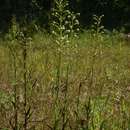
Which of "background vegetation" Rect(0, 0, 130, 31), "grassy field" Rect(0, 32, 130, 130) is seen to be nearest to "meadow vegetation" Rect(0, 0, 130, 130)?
"grassy field" Rect(0, 32, 130, 130)

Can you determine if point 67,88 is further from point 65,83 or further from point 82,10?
point 82,10

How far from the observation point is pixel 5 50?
953 cm

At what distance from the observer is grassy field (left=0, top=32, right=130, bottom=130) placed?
406cm

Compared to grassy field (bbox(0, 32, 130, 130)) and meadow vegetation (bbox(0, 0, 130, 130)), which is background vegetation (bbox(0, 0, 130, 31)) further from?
grassy field (bbox(0, 32, 130, 130))

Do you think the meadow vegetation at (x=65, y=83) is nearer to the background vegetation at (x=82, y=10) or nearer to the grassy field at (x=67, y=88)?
the grassy field at (x=67, y=88)

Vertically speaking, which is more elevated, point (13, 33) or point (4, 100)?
point (13, 33)

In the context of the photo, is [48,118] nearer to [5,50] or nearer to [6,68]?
[6,68]

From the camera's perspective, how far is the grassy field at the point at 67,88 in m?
4.06

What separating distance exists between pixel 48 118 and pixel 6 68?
328 centimetres

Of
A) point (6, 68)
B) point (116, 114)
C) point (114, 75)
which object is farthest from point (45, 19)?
point (116, 114)

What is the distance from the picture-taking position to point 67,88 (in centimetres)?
514

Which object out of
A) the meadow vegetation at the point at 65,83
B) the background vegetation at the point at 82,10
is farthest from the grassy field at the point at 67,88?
the background vegetation at the point at 82,10

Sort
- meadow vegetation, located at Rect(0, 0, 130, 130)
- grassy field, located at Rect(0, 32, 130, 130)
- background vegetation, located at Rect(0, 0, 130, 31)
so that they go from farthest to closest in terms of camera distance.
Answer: background vegetation, located at Rect(0, 0, 130, 31)
grassy field, located at Rect(0, 32, 130, 130)
meadow vegetation, located at Rect(0, 0, 130, 130)

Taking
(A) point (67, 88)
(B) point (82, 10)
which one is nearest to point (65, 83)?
(A) point (67, 88)
